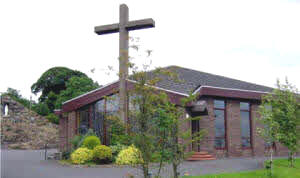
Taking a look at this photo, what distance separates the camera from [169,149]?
21.5ft

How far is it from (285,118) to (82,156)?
8.88 m

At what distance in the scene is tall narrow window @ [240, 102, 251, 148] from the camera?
18411mm

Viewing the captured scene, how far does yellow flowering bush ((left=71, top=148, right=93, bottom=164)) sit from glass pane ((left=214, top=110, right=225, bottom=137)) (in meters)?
7.01

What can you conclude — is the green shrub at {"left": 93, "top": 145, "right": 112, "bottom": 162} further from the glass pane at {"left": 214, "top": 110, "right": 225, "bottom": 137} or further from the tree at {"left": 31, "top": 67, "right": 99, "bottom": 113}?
the tree at {"left": 31, "top": 67, "right": 99, "bottom": 113}

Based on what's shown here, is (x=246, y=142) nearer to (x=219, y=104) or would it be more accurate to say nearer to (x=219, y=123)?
(x=219, y=123)

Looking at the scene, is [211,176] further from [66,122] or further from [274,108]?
[66,122]

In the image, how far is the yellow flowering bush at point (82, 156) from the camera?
14.3 meters

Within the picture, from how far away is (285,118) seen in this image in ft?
42.3

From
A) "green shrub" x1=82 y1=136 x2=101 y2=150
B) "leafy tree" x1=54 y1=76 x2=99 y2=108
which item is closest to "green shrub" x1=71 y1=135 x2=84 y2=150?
"green shrub" x1=82 y1=136 x2=101 y2=150

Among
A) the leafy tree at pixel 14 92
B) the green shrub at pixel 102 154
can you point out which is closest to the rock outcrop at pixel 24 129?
the green shrub at pixel 102 154

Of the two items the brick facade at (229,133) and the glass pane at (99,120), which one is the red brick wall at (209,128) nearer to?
the brick facade at (229,133)

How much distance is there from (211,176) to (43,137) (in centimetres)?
2373

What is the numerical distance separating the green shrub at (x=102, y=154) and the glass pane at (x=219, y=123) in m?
6.31

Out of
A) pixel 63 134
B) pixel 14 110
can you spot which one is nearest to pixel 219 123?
pixel 63 134
